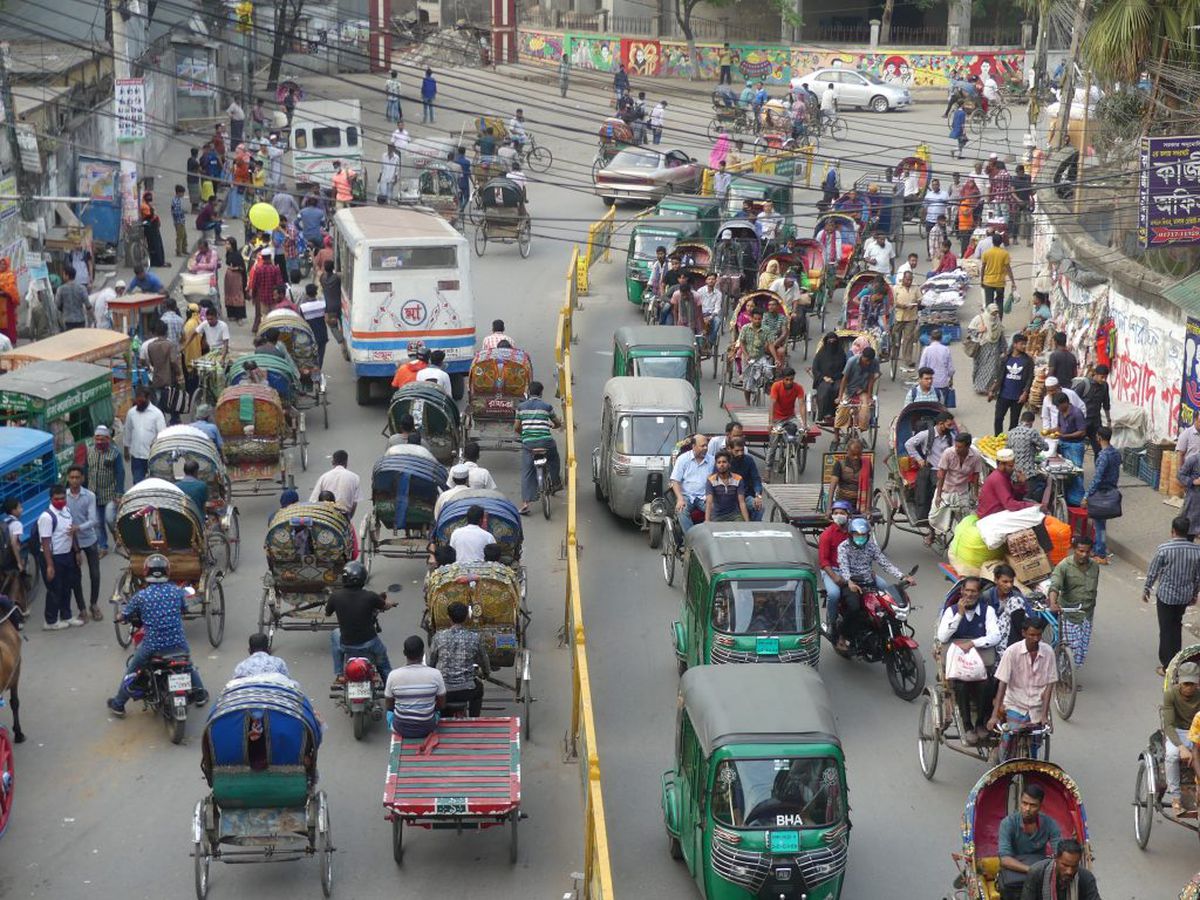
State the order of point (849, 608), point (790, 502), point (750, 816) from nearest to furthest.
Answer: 1. point (750, 816)
2. point (849, 608)
3. point (790, 502)

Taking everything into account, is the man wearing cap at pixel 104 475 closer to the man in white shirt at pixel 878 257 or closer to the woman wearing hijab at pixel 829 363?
the woman wearing hijab at pixel 829 363

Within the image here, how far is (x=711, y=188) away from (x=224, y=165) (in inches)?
452

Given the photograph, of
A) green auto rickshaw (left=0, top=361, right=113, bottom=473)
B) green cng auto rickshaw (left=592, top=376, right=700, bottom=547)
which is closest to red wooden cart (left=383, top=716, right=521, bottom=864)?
green cng auto rickshaw (left=592, top=376, right=700, bottom=547)

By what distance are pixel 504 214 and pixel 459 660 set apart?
23.9 meters

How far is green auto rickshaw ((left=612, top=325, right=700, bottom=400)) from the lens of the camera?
24.5 m

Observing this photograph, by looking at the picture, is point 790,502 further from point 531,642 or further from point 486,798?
point 486,798

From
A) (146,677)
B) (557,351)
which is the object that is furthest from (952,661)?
(557,351)

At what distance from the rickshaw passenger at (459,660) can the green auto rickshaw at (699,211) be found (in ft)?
69.7

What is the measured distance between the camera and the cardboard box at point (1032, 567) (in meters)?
17.4

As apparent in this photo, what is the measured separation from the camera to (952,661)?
1502 cm

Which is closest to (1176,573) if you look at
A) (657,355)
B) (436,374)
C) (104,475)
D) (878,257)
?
(657,355)

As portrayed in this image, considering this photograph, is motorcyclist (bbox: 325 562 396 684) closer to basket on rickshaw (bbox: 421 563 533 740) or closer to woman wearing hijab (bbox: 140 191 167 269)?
basket on rickshaw (bbox: 421 563 533 740)

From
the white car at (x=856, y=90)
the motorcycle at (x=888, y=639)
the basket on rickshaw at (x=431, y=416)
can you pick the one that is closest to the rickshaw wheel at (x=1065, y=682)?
the motorcycle at (x=888, y=639)

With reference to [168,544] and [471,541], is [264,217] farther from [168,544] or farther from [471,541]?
[471,541]
